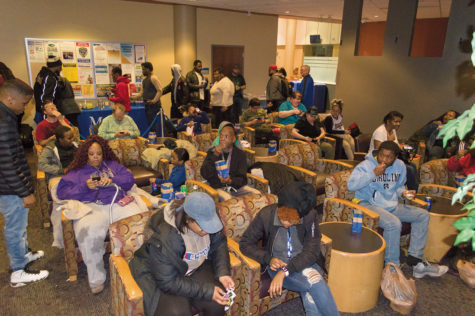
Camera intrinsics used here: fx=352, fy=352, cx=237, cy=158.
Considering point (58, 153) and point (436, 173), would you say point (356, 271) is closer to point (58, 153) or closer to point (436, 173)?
point (436, 173)

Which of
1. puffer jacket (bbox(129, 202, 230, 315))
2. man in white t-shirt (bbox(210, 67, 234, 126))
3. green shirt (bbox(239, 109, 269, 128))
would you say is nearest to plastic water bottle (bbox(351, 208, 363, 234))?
puffer jacket (bbox(129, 202, 230, 315))

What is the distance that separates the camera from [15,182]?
113 inches

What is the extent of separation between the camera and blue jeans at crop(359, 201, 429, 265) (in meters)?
3.33

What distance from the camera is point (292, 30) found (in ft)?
51.0

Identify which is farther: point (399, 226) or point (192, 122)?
point (192, 122)

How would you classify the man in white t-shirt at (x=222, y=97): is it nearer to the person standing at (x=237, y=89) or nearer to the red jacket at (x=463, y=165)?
the person standing at (x=237, y=89)

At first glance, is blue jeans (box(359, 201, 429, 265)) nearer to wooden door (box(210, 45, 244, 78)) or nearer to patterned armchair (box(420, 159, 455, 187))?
patterned armchair (box(420, 159, 455, 187))

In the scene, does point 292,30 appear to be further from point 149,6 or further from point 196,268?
point 196,268

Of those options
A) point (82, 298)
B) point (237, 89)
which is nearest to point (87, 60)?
point (237, 89)

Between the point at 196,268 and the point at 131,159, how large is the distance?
2.67 meters

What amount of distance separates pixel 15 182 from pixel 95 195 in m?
0.65

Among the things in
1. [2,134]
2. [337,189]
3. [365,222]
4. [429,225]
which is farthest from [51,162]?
[429,225]

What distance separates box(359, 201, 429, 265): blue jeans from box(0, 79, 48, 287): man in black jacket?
3.16 metres

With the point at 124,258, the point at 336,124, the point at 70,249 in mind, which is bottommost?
the point at 70,249
